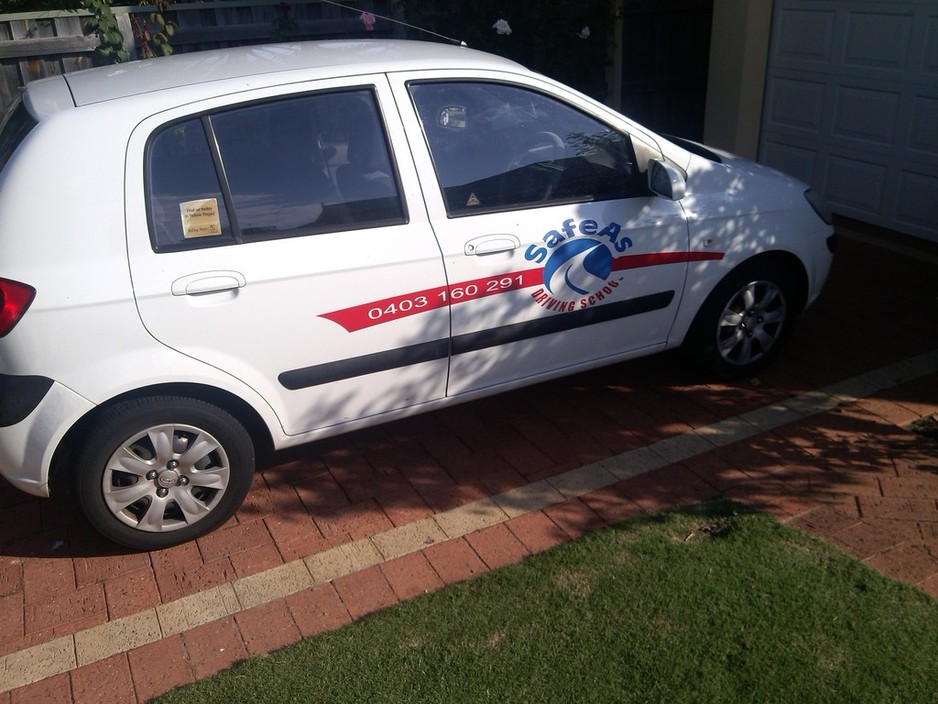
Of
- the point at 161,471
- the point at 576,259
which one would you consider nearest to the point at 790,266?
the point at 576,259

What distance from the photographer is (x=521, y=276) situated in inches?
165

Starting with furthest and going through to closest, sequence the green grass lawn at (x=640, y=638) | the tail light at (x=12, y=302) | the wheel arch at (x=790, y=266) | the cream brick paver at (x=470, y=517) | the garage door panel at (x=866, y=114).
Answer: the garage door panel at (x=866, y=114) < the wheel arch at (x=790, y=266) < the cream brick paver at (x=470, y=517) < the tail light at (x=12, y=302) < the green grass lawn at (x=640, y=638)

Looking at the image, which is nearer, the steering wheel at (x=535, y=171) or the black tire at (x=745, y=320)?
the steering wheel at (x=535, y=171)

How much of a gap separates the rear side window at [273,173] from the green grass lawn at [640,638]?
1.61 metres

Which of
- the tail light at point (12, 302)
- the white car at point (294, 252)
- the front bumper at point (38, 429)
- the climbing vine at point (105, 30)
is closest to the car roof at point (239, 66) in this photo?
the white car at point (294, 252)

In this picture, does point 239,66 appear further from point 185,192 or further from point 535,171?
point 535,171

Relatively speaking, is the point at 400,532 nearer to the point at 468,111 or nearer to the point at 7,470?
the point at 7,470

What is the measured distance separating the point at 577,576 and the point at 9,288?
2.41 meters

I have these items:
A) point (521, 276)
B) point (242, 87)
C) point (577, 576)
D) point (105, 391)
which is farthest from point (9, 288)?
point (577, 576)

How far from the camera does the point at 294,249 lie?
3746mm

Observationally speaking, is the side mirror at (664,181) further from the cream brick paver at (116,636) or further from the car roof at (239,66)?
the cream brick paver at (116,636)

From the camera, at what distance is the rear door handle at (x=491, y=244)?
404 cm

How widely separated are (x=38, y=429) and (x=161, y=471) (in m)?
0.50

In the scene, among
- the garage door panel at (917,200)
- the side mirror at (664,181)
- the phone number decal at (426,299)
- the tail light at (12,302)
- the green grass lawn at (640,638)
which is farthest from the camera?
the garage door panel at (917,200)
